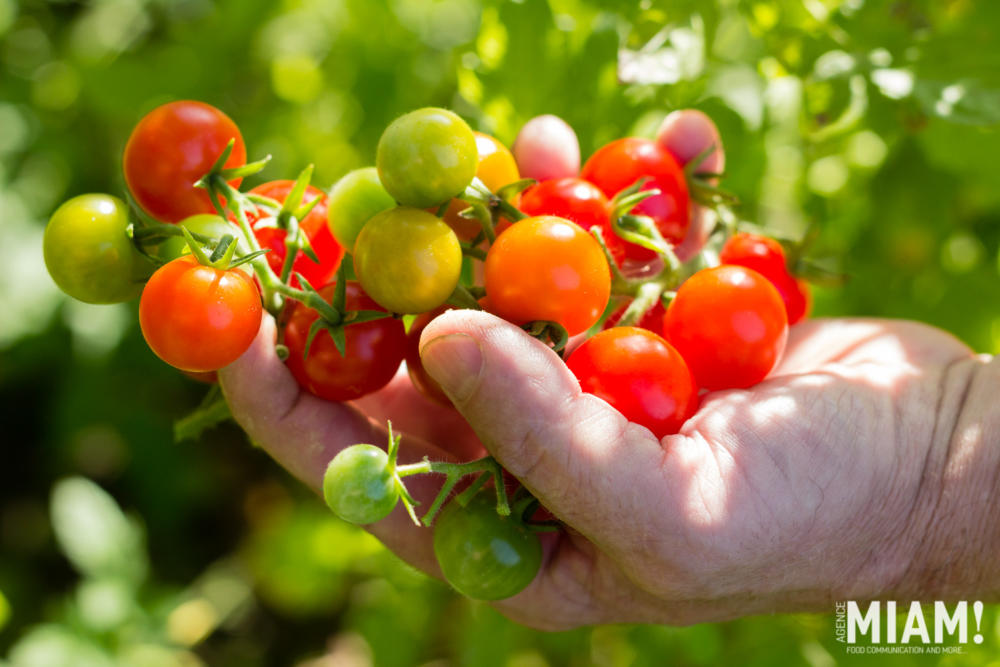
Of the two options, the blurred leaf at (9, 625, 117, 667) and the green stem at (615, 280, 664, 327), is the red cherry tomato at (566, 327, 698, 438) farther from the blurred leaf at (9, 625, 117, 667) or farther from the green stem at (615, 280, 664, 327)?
the blurred leaf at (9, 625, 117, 667)

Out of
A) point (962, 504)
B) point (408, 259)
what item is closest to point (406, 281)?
point (408, 259)

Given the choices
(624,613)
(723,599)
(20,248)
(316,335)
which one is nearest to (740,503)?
(723,599)

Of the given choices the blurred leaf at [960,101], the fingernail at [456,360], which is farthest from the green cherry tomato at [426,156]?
the blurred leaf at [960,101]

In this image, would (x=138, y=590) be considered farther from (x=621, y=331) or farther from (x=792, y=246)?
(x=792, y=246)

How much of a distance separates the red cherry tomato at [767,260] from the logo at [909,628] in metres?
0.60

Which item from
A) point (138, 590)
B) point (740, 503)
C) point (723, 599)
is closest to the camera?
point (740, 503)

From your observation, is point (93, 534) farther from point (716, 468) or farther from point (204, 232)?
point (716, 468)

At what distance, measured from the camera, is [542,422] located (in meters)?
1.16

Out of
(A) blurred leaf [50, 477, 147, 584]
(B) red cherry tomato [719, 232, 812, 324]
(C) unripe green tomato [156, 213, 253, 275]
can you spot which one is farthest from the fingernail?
(A) blurred leaf [50, 477, 147, 584]

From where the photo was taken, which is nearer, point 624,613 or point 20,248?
point 624,613

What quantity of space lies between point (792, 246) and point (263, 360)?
100 centimetres

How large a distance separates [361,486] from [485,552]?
0.95 feet

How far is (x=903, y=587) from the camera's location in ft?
4.99

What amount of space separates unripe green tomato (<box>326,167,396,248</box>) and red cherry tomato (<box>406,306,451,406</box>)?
177 mm
